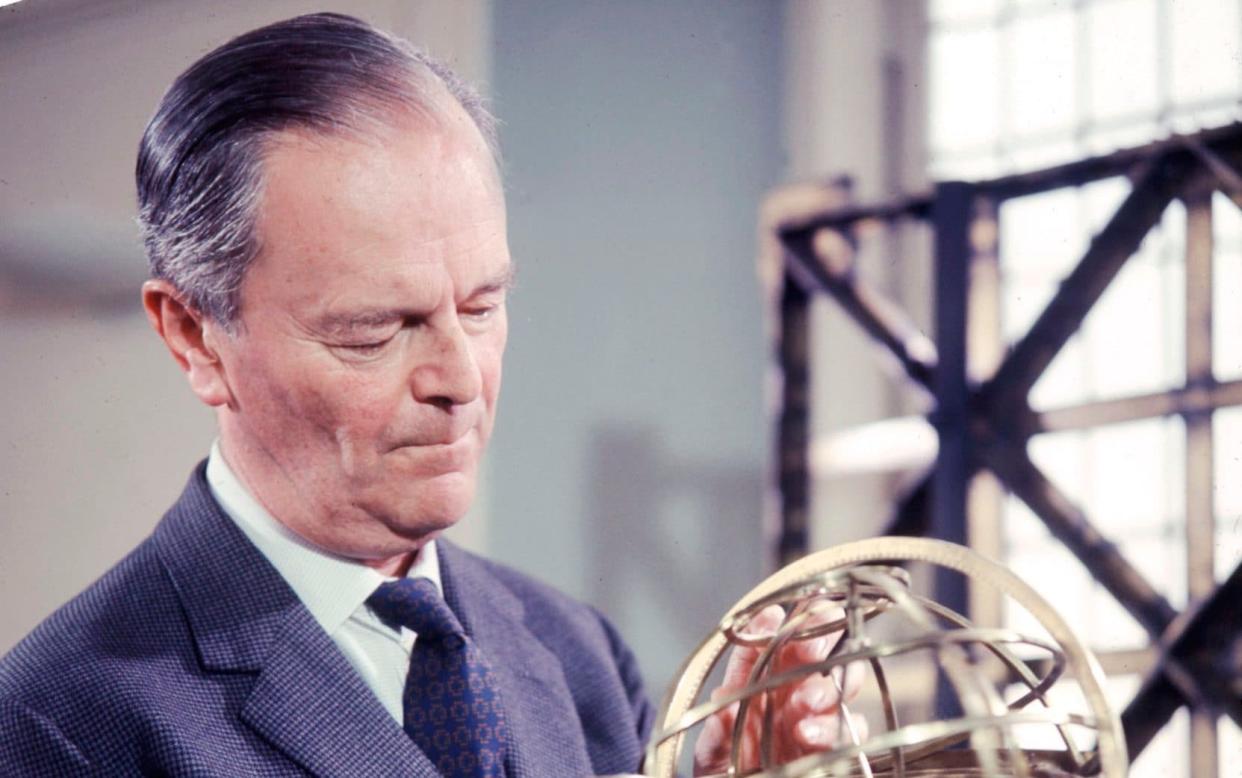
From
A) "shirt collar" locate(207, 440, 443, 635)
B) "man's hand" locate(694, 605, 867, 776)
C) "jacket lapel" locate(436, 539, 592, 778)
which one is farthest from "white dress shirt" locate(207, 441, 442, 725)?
"man's hand" locate(694, 605, 867, 776)

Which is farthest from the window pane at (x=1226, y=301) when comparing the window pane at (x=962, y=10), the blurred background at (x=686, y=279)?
the window pane at (x=962, y=10)

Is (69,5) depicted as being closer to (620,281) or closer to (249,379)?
(249,379)

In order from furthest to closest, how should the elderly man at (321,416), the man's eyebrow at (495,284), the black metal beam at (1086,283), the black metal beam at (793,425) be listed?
the black metal beam at (793,425) < the black metal beam at (1086,283) < the man's eyebrow at (495,284) < the elderly man at (321,416)

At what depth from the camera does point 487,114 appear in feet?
5.24

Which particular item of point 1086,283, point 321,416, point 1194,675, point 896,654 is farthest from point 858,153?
point 896,654

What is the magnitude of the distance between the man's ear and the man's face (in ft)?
0.14

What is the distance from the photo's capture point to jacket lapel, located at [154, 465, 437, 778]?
134 cm

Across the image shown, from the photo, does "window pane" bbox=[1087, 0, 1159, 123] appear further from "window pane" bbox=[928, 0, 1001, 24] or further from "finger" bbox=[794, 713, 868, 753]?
"finger" bbox=[794, 713, 868, 753]

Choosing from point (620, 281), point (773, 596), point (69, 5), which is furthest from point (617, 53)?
point (773, 596)

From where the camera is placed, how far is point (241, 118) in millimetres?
1460

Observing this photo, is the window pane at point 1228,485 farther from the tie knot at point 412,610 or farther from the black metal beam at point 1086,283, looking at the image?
the tie knot at point 412,610

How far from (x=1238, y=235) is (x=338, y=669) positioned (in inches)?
88.5

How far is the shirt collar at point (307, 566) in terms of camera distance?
1.44m

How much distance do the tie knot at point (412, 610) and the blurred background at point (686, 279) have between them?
741 mm
